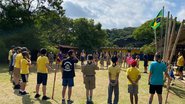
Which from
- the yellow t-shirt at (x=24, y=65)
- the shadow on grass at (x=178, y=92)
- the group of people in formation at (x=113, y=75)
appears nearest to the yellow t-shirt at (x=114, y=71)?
the group of people in formation at (x=113, y=75)

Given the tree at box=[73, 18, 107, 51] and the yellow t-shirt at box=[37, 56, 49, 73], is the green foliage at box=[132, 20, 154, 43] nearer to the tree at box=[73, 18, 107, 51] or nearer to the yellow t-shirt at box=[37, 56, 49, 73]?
the tree at box=[73, 18, 107, 51]

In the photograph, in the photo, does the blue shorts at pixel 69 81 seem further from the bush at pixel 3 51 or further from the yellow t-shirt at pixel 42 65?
the bush at pixel 3 51

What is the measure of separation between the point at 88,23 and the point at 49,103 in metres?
63.2

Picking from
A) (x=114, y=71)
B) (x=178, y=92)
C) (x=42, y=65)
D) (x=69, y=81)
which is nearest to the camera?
(x=114, y=71)

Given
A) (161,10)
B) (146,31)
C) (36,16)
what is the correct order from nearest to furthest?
(161,10), (36,16), (146,31)

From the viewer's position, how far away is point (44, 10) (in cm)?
4153

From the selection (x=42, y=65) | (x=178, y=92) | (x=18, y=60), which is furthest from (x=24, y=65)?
(x=178, y=92)

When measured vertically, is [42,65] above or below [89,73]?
above

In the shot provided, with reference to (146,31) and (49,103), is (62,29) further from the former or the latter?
(49,103)

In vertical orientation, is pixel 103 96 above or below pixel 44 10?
below

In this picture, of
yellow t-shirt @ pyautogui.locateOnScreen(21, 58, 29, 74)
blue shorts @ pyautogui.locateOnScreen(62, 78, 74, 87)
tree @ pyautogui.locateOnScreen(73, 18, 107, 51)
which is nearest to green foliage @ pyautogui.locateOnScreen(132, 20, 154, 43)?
tree @ pyautogui.locateOnScreen(73, 18, 107, 51)

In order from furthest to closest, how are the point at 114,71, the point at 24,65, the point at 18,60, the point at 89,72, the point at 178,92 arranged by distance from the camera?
1. the point at 178,92
2. the point at 18,60
3. the point at 24,65
4. the point at 89,72
5. the point at 114,71

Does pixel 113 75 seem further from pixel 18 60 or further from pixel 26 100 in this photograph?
pixel 18 60

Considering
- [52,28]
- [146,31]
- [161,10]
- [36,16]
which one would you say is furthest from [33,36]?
[146,31]
